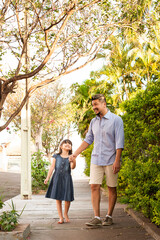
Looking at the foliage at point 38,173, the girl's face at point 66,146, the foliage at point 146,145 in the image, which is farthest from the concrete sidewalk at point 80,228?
the foliage at point 38,173

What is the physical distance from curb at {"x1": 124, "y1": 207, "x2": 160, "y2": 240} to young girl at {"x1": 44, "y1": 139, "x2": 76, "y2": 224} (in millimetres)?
1171

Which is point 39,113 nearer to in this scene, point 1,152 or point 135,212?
point 1,152

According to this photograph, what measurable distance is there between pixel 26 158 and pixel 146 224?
585cm

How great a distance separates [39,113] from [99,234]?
19.1 meters

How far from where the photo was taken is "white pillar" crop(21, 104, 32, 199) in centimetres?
1055

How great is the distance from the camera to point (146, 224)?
213 inches

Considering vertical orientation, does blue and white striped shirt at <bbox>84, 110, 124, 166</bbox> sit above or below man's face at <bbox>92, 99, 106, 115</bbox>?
below

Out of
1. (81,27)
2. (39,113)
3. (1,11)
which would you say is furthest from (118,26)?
(39,113)

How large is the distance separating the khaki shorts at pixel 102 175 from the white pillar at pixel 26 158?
5030 mm

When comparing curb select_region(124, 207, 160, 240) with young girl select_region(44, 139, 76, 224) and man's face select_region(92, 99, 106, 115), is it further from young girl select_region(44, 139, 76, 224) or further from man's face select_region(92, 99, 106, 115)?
man's face select_region(92, 99, 106, 115)

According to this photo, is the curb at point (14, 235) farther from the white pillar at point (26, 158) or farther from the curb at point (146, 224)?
the white pillar at point (26, 158)

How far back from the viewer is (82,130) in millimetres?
32969

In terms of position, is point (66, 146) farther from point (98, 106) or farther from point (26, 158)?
point (26, 158)

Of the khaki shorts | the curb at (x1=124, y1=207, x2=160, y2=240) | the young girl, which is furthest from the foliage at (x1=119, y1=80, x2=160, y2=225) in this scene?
the young girl
